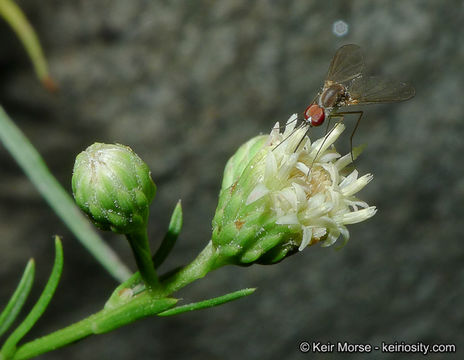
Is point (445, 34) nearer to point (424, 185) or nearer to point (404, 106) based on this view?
point (404, 106)

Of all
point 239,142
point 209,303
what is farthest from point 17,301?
point 239,142

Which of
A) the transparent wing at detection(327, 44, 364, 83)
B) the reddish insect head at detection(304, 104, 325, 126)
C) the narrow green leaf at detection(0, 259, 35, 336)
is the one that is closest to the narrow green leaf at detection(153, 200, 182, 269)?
the narrow green leaf at detection(0, 259, 35, 336)

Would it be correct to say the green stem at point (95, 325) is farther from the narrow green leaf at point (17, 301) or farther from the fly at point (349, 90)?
the fly at point (349, 90)

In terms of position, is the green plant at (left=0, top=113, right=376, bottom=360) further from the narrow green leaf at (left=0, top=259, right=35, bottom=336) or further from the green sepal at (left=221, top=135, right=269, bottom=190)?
the narrow green leaf at (left=0, top=259, right=35, bottom=336)

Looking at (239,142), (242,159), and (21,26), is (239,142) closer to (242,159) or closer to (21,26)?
(21,26)

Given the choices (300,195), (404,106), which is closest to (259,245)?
(300,195)

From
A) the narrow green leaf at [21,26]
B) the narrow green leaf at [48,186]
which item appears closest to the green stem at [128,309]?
the narrow green leaf at [48,186]
